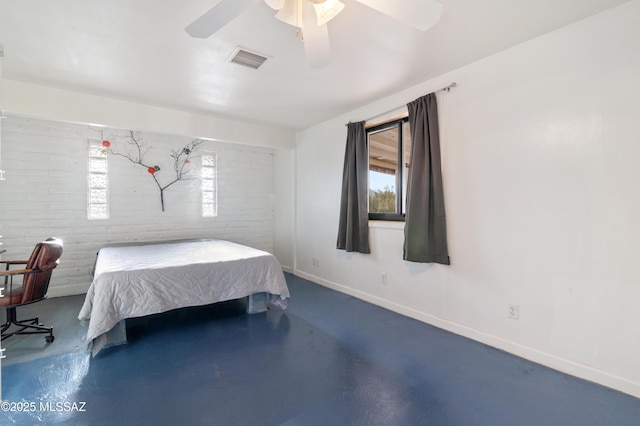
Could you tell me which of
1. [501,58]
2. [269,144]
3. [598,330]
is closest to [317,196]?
[269,144]

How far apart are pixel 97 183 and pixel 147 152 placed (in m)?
0.76

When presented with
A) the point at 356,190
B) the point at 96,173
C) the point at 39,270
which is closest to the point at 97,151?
the point at 96,173

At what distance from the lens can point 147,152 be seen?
4348 mm

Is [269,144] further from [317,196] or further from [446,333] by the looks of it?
[446,333]

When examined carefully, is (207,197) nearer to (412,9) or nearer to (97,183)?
(97,183)

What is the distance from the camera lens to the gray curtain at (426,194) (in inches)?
110

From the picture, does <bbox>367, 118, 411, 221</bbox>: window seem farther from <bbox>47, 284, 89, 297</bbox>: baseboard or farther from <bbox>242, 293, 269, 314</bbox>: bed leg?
<bbox>47, 284, 89, 297</bbox>: baseboard

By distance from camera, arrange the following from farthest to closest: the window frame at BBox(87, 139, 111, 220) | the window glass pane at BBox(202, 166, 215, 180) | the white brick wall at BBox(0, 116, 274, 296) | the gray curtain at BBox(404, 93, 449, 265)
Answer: the window glass pane at BBox(202, 166, 215, 180) < the window frame at BBox(87, 139, 111, 220) < the white brick wall at BBox(0, 116, 274, 296) < the gray curtain at BBox(404, 93, 449, 265)

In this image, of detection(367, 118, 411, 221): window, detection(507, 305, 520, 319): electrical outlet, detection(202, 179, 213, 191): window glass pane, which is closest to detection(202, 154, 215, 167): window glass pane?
detection(202, 179, 213, 191): window glass pane

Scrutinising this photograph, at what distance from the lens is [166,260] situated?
9.59ft

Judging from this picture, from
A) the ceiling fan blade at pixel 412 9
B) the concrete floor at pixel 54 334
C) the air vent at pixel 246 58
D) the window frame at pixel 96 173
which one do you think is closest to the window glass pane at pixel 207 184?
the window frame at pixel 96 173

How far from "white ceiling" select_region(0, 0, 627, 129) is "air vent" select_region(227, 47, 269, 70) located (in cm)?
6

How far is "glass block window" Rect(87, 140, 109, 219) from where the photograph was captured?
399 centimetres

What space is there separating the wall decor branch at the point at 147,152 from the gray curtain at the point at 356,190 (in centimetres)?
256
